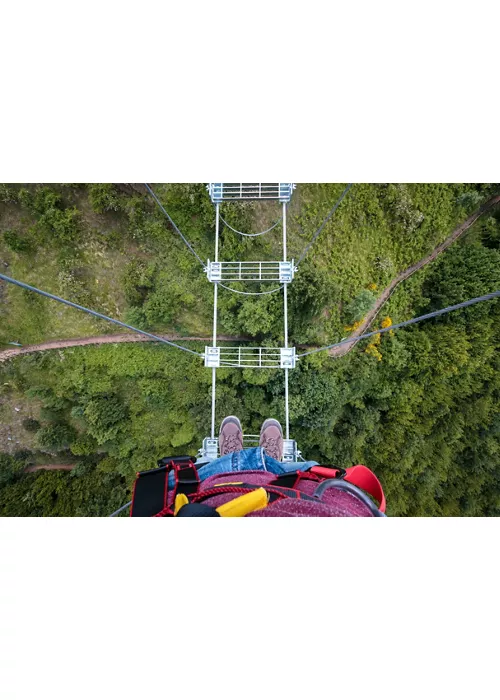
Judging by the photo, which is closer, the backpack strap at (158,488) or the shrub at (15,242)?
the backpack strap at (158,488)

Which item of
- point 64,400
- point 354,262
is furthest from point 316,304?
point 64,400

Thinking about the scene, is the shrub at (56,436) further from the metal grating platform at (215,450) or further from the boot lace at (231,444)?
the boot lace at (231,444)

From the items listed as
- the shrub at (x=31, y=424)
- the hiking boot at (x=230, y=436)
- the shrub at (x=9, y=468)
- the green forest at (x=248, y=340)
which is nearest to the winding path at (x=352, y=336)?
the green forest at (x=248, y=340)

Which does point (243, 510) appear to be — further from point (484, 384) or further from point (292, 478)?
point (484, 384)

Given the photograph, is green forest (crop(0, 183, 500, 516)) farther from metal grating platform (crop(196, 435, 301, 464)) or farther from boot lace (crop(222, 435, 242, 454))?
metal grating platform (crop(196, 435, 301, 464))

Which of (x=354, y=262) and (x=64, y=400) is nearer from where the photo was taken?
(x=354, y=262)

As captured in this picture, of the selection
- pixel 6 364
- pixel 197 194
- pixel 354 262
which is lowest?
pixel 6 364

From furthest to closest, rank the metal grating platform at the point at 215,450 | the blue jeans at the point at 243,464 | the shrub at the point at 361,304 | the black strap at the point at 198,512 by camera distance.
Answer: the shrub at the point at 361,304 → the metal grating platform at the point at 215,450 → the blue jeans at the point at 243,464 → the black strap at the point at 198,512
